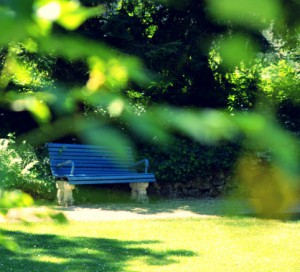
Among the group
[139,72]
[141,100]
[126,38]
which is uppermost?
[126,38]

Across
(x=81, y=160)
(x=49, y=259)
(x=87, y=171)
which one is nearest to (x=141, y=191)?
(x=87, y=171)

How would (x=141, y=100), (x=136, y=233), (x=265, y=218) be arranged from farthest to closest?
(x=141, y=100) → (x=265, y=218) → (x=136, y=233)

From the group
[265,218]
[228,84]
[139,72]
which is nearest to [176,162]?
[228,84]

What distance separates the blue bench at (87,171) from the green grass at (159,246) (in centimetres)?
186

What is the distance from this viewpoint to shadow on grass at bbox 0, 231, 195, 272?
20.3 feet

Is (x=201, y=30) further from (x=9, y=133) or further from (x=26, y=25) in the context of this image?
(x=26, y=25)

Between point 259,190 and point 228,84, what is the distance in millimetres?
2228

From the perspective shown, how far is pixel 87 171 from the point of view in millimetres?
11445

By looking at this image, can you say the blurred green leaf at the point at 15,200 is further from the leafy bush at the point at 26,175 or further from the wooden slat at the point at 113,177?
the leafy bush at the point at 26,175

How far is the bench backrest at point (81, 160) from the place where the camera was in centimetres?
1105

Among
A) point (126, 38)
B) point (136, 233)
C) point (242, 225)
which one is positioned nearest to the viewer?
point (136, 233)

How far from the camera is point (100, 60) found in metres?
1.02

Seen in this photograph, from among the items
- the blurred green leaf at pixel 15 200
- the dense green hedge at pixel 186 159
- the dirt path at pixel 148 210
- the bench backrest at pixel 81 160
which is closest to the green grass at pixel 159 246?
the dirt path at pixel 148 210

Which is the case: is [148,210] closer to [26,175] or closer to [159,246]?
[26,175]
